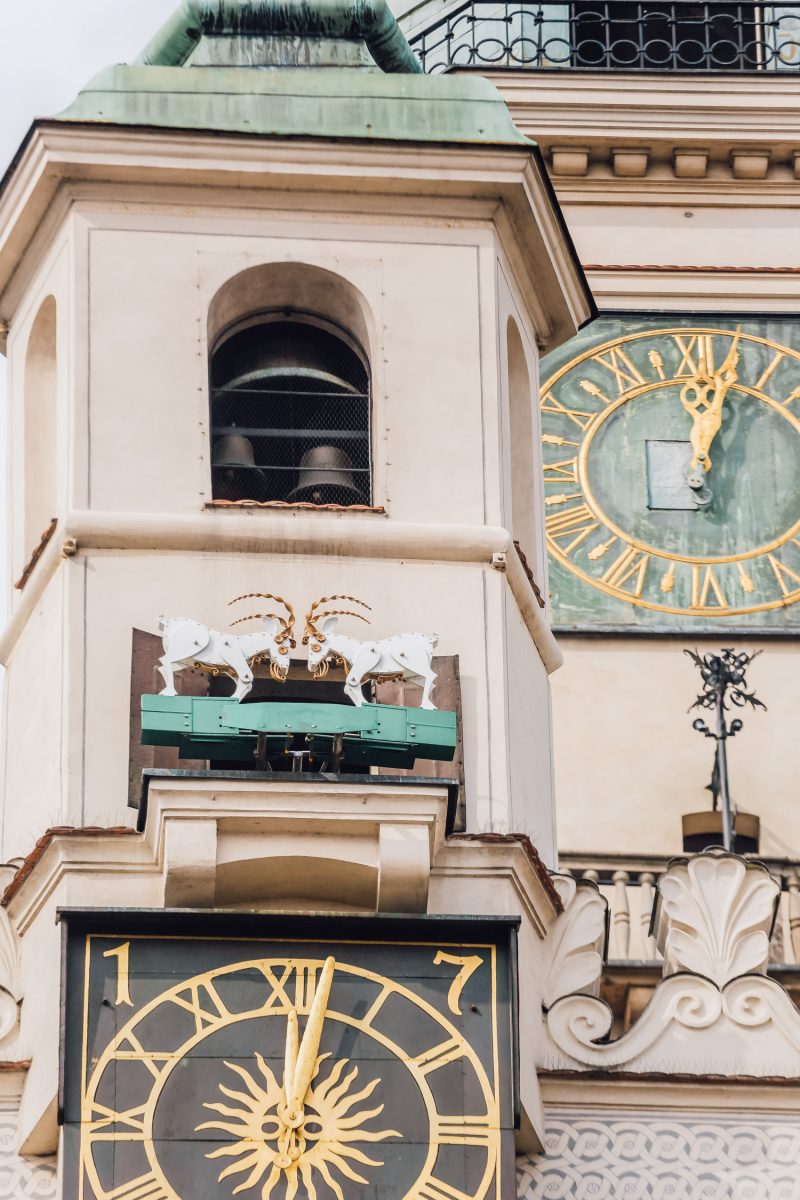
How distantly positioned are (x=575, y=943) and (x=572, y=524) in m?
5.35

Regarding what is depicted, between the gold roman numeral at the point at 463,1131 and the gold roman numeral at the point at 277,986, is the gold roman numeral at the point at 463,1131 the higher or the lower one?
the lower one

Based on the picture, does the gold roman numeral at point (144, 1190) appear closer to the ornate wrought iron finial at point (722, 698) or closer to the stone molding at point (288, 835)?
the stone molding at point (288, 835)

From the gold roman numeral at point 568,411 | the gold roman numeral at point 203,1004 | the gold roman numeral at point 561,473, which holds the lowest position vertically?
the gold roman numeral at point 203,1004

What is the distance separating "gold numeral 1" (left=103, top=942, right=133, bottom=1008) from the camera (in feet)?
52.8

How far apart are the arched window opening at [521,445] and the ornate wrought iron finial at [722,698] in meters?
2.49

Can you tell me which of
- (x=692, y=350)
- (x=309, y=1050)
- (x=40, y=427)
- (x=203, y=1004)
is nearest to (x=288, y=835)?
(x=203, y=1004)

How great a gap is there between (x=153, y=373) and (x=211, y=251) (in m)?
0.59

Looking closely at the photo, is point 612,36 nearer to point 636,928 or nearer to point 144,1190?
point 636,928

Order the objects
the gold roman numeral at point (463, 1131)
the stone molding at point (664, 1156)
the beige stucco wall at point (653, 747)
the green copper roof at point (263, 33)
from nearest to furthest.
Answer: the gold roman numeral at point (463, 1131)
the stone molding at point (664, 1156)
the green copper roof at point (263, 33)
the beige stucco wall at point (653, 747)

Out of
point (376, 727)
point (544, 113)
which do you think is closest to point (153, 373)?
point (376, 727)

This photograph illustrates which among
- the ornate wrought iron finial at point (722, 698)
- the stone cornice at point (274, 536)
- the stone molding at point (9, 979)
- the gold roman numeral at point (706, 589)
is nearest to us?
the stone molding at point (9, 979)

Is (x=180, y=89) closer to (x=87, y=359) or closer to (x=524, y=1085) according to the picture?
(x=87, y=359)

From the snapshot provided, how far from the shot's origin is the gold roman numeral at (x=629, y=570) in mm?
22000

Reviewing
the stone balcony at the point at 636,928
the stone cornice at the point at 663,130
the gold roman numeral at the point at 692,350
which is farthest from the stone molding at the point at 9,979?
the stone cornice at the point at 663,130
